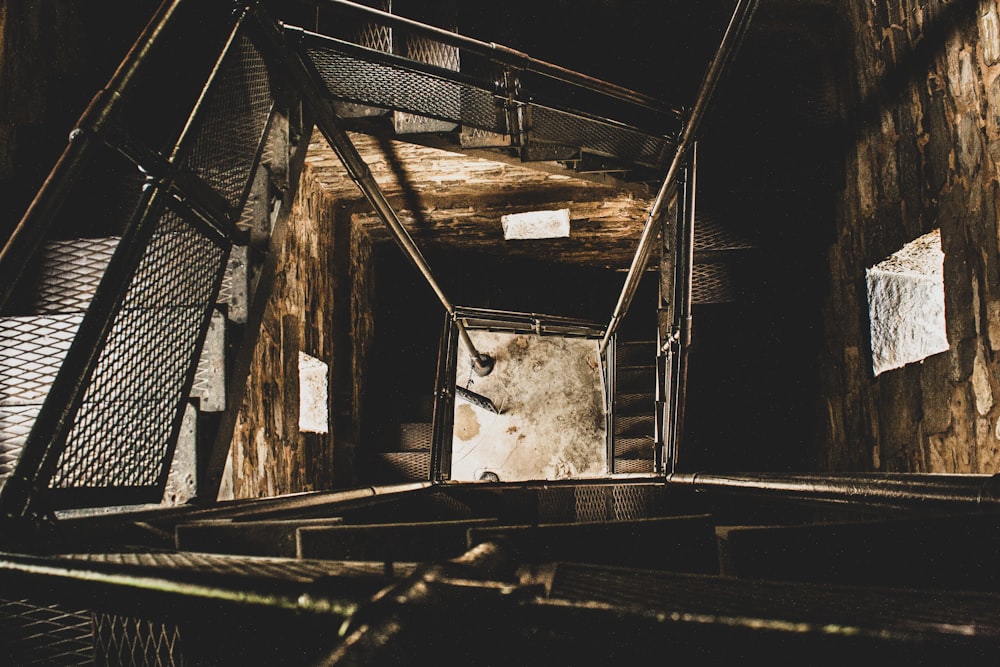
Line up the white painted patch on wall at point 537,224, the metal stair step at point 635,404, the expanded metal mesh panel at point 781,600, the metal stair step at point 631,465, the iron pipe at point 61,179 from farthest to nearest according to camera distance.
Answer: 1. the white painted patch on wall at point 537,224
2. the metal stair step at point 635,404
3. the metal stair step at point 631,465
4. the iron pipe at point 61,179
5. the expanded metal mesh panel at point 781,600

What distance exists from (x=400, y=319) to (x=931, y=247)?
5378 millimetres

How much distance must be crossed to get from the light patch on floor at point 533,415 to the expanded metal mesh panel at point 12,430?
16.9 feet

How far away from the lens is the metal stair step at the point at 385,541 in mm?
1523

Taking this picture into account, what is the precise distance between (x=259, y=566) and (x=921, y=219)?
3.65m

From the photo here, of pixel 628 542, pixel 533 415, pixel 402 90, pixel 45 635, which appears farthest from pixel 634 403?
pixel 45 635

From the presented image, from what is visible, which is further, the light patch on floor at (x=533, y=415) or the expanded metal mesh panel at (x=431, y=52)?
the light patch on floor at (x=533, y=415)

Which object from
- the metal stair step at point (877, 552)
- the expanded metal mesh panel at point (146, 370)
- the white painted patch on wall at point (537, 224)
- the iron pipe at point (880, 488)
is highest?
the white painted patch on wall at point (537, 224)

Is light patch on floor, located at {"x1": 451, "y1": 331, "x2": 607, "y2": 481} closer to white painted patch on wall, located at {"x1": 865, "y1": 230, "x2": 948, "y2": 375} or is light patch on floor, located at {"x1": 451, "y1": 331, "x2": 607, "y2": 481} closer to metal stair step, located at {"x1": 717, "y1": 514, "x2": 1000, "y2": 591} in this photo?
white painted patch on wall, located at {"x1": 865, "y1": 230, "x2": 948, "y2": 375}

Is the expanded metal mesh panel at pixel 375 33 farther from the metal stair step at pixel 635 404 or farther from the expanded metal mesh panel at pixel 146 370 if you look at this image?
the metal stair step at pixel 635 404

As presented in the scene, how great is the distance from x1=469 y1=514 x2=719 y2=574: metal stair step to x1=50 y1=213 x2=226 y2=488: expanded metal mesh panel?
1.08 meters

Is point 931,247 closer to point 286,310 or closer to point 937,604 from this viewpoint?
point 937,604

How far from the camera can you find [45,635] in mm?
1313

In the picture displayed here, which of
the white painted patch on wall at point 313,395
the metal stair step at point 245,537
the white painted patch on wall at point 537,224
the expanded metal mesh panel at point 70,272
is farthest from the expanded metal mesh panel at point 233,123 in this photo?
the white painted patch on wall at point 537,224

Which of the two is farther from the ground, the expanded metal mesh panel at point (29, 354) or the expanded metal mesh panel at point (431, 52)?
the expanded metal mesh panel at point (431, 52)
